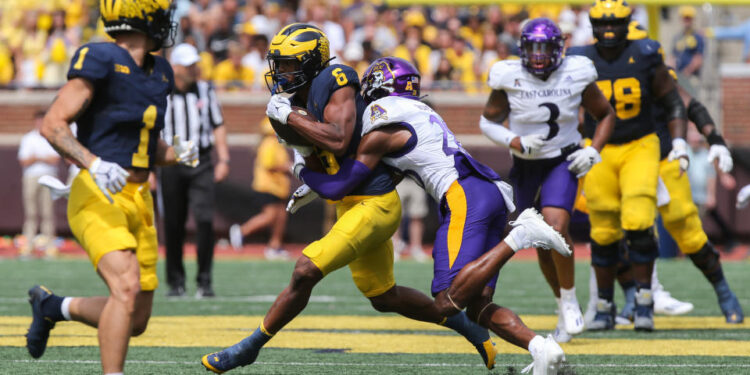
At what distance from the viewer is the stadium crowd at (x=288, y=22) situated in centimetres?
1628

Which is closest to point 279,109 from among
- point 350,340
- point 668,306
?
point 350,340

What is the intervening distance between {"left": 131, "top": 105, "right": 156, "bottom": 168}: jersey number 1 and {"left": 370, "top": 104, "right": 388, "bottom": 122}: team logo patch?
3.21ft

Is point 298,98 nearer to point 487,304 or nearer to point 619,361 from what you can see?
point 487,304

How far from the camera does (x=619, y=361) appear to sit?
5535 mm

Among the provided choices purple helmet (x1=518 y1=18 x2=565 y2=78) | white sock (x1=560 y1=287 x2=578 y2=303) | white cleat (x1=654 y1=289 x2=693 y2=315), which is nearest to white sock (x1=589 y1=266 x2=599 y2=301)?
white sock (x1=560 y1=287 x2=578 y2=303)

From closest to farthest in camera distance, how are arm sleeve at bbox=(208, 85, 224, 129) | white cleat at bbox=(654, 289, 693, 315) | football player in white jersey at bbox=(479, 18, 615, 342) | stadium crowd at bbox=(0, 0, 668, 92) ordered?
football player in white jersey at bbox=(479, 18, 615, 342), white cleat at bbox=(654, 289, 693, 315), arm sleeve at bbox=(208, 85, 224, 129), stadium crowd at bbox=(0, 0, 668, 92)

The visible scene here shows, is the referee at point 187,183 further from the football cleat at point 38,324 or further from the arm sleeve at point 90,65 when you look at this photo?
the arm sleeve at point 90,65

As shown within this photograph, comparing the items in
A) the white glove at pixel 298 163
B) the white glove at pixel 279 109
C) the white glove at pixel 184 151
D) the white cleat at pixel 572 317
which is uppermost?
the white glove at pixel 279 109

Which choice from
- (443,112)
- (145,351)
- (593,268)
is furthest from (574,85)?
(443,112)

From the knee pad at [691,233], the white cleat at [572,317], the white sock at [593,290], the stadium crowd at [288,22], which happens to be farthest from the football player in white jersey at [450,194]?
the stadium crowd at [288,22]

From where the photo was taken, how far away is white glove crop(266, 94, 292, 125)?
4.86 meters

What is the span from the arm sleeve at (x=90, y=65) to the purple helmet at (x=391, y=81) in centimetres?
135

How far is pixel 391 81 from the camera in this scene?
17.3 ft

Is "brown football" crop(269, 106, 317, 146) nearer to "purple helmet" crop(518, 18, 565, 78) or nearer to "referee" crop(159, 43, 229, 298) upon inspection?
"purple helmet" crop(518, 18, 565, 78)
